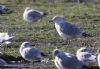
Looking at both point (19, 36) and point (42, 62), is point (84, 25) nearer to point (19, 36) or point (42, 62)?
point (19, 36)

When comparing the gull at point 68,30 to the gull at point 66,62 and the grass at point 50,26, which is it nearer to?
the grass at point 50,26

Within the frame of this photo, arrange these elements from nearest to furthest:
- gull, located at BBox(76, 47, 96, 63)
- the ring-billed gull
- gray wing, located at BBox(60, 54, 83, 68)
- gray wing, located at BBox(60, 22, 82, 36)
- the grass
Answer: gray wing, located at BBox(60, 54, 83, 68)
gull, located at BBox(76, 47, 96, 63)
the ring-billed gull
gray wing, located at BBox(60, 22, 82, 36)
the grass

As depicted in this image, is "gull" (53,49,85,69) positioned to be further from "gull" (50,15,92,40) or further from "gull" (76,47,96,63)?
"gull" (50,15,92,40)

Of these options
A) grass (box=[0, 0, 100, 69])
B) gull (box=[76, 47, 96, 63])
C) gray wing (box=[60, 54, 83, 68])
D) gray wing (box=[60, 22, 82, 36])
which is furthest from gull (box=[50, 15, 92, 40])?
gray wing (box=[60, 54, 83, 68])

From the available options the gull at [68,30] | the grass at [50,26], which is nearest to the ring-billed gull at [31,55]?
the grass at [50,26]

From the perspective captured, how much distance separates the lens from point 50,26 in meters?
21.8

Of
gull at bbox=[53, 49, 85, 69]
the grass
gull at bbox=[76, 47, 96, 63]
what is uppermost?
gull at bbox=[53, 49, 85, 69]

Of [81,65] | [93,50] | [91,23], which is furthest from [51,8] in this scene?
[81,65]

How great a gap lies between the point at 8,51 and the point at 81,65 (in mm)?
3725

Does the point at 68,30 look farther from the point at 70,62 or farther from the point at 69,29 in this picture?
the point at 70,62

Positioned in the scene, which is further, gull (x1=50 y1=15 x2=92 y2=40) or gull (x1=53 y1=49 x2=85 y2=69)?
gull (x1=50 y1=15 x2=92 y2=40)

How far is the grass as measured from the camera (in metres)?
16.7

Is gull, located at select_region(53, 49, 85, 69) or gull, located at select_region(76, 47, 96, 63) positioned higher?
gull, located at select_region(53, 49, 85, 69)

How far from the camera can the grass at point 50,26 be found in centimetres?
1669
